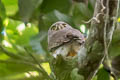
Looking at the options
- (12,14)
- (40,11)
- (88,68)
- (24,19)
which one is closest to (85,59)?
(88,68)

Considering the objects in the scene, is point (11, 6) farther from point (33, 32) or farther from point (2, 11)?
point (2, 11)

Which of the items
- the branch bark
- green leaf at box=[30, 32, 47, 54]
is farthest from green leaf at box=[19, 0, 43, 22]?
the branch bark

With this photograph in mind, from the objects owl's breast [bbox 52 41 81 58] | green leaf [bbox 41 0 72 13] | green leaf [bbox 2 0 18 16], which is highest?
green leaf [bbox 2 0 18 16]

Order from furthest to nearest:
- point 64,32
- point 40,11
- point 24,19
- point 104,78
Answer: point 40,11 → point 24,19 → point 104,78 → point 64,32

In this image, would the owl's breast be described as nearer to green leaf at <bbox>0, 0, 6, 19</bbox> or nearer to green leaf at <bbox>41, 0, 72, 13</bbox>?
green leaf at <bbox>0, 0, 6, 19</bbox>

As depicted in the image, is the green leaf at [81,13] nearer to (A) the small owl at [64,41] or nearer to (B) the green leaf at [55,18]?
(B) the green leaf at [55,18]


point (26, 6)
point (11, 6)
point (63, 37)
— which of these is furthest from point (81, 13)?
point (11, 6)

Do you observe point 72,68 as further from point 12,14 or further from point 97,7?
point 12,14

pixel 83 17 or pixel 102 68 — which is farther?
pixel 83 17
